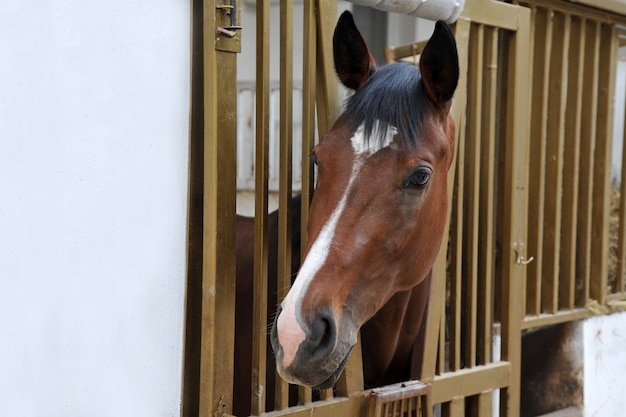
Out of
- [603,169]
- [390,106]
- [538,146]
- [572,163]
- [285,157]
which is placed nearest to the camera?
[390,106]

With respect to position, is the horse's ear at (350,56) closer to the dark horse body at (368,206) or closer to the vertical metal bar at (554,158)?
the dark horse body at (368,206)

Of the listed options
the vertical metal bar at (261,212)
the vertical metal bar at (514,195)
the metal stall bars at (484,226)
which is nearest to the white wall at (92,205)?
the vertical metal bar at (261,212)

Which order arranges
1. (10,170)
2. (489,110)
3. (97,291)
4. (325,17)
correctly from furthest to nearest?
(489,110) < (325,17) < (97,291) < (10,170)

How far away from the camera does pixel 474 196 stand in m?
2.55

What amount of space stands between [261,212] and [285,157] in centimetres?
18

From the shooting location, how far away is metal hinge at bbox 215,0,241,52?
1807mm

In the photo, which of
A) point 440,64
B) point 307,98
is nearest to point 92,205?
point 307,98

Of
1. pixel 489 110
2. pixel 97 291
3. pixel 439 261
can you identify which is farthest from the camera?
pixel 489 110

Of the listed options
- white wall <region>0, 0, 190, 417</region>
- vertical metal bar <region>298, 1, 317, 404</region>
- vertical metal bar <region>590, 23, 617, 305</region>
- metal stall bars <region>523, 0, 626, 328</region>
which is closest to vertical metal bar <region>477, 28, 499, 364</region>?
metal stall bars <region>523, 0, 626, 328</region>

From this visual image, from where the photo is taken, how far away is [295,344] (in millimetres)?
1496

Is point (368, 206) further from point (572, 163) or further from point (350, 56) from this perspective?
point (572, 163)

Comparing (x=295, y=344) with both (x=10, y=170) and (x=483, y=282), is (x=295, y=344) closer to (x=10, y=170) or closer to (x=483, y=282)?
(x=10, y=170)

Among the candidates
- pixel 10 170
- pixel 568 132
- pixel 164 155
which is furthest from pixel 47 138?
pixel 568 132

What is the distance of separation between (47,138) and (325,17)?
92 centimetres
